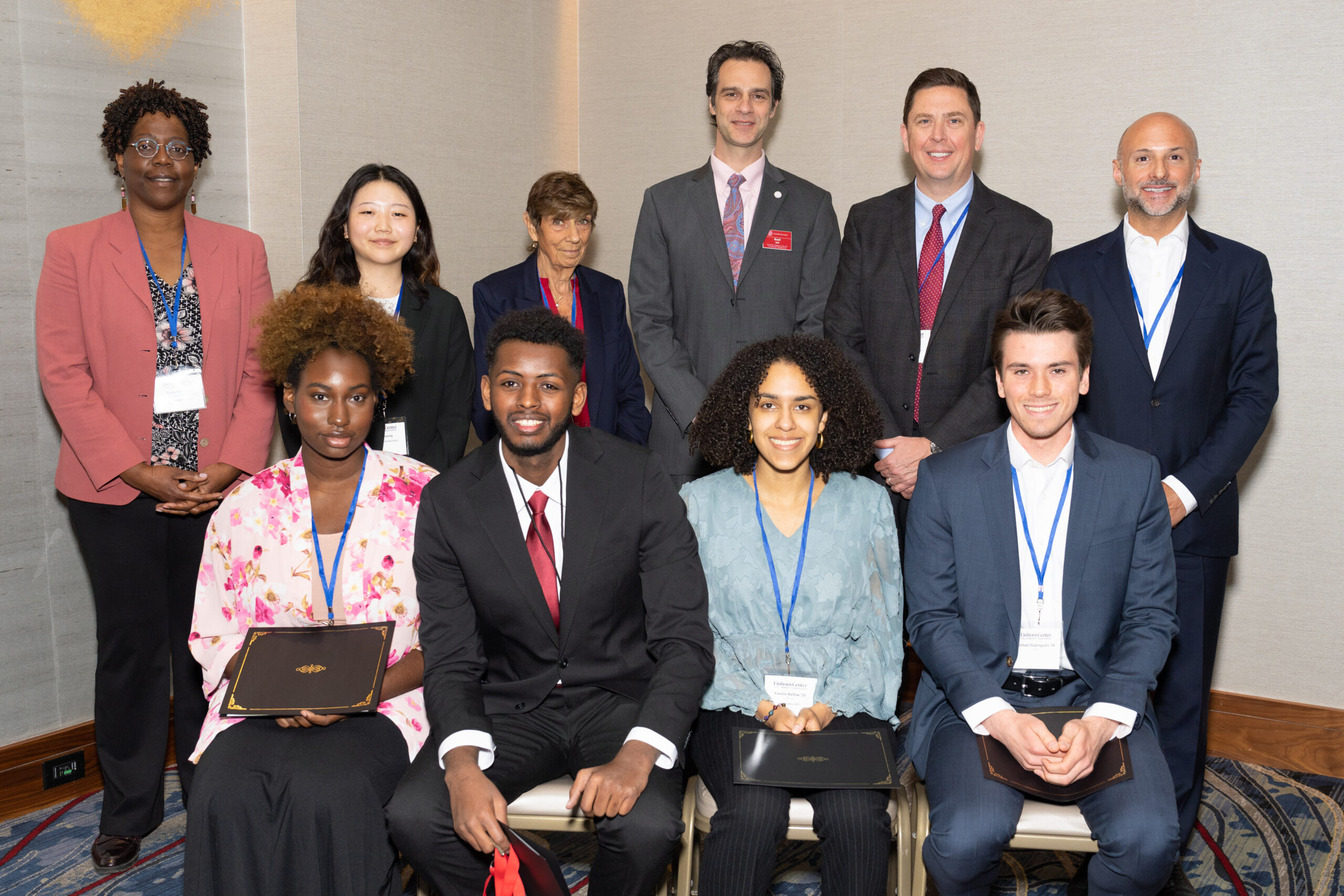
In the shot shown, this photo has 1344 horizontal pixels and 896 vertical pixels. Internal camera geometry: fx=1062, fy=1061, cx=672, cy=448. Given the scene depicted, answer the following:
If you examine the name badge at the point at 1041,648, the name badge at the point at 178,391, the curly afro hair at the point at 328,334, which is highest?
the curly afro hair at the point at 328,334

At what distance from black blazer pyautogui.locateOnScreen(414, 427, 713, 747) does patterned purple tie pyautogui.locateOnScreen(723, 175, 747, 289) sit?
50.2 inches

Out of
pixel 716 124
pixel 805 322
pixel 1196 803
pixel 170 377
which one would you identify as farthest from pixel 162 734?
pixel 1196 803

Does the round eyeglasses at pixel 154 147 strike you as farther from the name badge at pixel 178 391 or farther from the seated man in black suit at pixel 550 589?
the seated man in black suit at pixel 550 589

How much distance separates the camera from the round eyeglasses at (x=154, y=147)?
337cm

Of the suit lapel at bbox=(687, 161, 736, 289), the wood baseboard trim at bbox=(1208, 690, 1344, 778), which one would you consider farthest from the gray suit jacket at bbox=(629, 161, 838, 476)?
the wood baseboard trim at bbox=(1208, 690, 1344, 778)

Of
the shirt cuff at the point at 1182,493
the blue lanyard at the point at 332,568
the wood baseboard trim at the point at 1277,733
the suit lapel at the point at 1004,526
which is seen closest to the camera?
the suit lapel at the point at 1004,526

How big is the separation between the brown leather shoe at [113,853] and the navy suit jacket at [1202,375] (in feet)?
10.9

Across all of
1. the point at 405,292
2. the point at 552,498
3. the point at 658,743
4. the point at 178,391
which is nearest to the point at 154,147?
the point at 178,391

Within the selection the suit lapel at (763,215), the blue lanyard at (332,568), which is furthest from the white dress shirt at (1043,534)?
the blue lanyard at (332,568)

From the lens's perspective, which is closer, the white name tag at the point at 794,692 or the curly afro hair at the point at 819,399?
the white name tag at the point at 794,692

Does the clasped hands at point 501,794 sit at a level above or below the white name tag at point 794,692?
below

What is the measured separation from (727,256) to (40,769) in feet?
10.2

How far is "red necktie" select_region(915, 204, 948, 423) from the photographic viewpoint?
3488 millimetres

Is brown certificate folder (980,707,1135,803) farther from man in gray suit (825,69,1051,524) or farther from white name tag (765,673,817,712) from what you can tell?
man in gray suit (825,69,1051,524)
